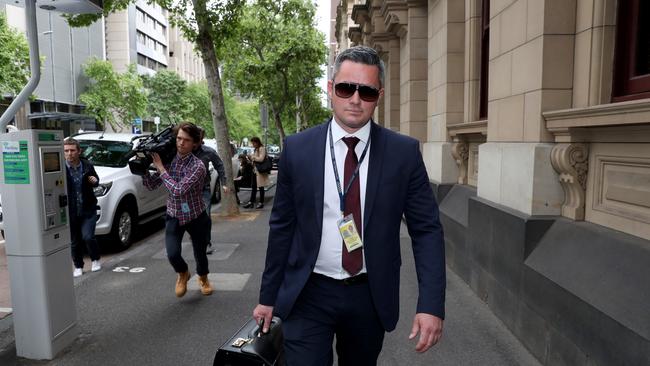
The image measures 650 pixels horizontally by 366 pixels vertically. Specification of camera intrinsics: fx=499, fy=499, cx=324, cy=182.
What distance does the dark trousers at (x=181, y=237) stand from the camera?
524cm

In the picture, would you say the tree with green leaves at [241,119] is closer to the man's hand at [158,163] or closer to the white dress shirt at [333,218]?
the man's hand at [158,163]

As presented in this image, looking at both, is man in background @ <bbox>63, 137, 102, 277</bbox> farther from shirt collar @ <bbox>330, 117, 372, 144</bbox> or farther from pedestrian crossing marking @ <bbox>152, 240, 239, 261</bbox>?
shirt collar @ <bbox>330, 117, 372, 144</bbox>

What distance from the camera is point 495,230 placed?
4699mm

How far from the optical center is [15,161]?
3.93 meters

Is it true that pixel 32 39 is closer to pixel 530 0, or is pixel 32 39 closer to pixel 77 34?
pixel 530 0

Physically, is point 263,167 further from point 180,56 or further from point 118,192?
point 180,56

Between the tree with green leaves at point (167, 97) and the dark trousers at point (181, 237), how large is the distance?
54362mm

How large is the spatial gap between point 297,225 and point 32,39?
3.14 meters

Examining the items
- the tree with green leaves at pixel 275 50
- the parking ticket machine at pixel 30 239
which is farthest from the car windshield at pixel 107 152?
the tree with green leaves at pixel 275 50

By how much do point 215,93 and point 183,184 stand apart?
7017 millimetres

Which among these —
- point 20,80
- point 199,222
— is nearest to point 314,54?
point 20,80

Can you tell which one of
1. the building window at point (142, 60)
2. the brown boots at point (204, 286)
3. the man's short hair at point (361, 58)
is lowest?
the brown boots at point (204, 286)

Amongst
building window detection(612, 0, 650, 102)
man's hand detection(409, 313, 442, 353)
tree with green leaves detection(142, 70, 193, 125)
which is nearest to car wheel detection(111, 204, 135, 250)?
man's hand detection(409, 313, 442, 353)

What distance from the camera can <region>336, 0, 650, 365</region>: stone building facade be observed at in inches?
121
